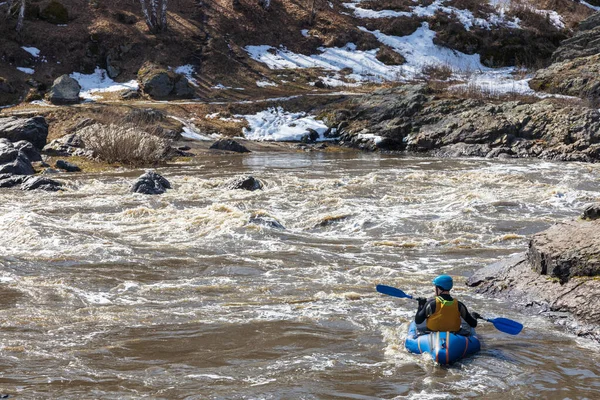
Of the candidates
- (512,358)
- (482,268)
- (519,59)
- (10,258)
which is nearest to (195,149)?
(10,258)

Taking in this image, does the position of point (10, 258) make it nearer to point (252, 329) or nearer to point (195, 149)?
point (252, 329)

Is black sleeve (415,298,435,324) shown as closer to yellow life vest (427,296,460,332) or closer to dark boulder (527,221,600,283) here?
yellow life vest (427,296,460,332)

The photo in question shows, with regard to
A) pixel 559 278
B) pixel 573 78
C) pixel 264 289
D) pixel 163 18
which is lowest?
pixel 264 289

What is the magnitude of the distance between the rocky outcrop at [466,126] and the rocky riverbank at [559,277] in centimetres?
1709

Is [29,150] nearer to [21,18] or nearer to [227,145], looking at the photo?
[227,145]

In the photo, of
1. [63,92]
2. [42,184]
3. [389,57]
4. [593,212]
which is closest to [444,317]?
[593,212]

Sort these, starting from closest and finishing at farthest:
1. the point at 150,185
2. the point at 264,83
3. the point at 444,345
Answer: the point at 444,345 < the point at 150,185 < the point at 264,83

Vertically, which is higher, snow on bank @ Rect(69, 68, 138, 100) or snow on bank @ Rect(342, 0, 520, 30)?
snow on bank @ Rect(342, 0, 520, 30)

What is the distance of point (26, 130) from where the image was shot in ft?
79.7

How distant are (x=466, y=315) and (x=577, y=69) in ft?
98.4

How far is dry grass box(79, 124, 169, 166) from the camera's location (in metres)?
22.9

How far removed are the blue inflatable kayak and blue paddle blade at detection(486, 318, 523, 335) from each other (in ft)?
1.10

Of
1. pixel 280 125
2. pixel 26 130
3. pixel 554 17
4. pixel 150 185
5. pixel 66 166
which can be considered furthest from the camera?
pixel 554 17

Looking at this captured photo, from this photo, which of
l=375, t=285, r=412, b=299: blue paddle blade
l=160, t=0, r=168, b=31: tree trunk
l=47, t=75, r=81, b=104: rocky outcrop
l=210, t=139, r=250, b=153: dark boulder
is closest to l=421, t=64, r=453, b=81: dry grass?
l=160, t=0, r=168, b=31: tree trunk
